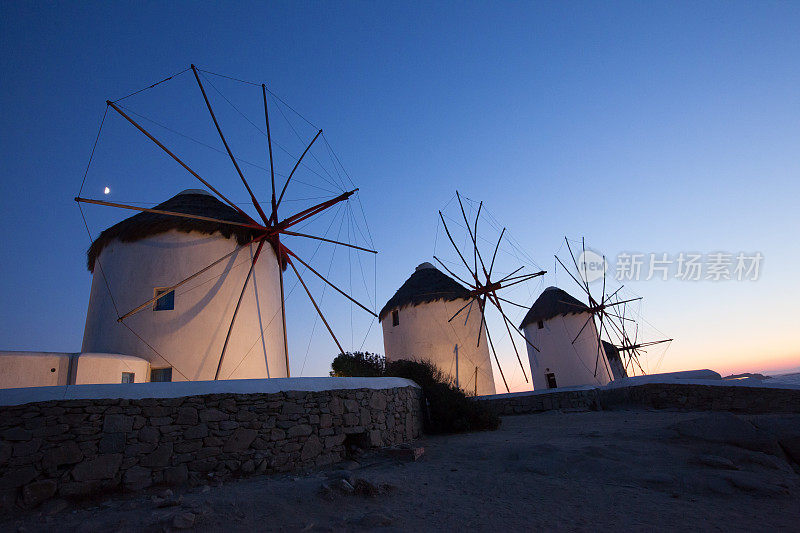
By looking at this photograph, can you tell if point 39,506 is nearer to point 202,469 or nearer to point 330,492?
point 202,469

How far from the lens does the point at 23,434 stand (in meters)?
4.18

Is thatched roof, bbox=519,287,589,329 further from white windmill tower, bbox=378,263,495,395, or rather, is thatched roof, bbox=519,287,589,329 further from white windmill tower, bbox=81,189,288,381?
white windmill tower, bbox=81,189,288,381

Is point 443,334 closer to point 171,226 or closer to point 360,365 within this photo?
point 360,365

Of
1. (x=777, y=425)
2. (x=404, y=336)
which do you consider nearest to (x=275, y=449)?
(x=777, y=425)

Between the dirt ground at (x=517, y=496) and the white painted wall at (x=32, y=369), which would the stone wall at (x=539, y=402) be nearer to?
the dirt ground at (x=517, y=496)

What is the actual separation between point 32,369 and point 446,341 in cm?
1278

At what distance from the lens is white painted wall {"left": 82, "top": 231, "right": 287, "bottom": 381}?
803 centimetres

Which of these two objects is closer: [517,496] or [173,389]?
[517,496]

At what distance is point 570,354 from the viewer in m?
19.7

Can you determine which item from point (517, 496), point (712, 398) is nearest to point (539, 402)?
point (712, 398)

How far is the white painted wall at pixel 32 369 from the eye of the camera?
20.4 ft

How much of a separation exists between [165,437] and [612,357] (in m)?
25.8

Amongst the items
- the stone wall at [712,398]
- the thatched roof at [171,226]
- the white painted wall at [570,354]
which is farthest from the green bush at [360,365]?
the white painted wall at [570,354]

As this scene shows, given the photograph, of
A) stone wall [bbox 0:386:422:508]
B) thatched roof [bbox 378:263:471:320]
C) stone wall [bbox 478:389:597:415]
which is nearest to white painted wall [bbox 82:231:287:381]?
stone wall [bbox 0:386:422:508]
